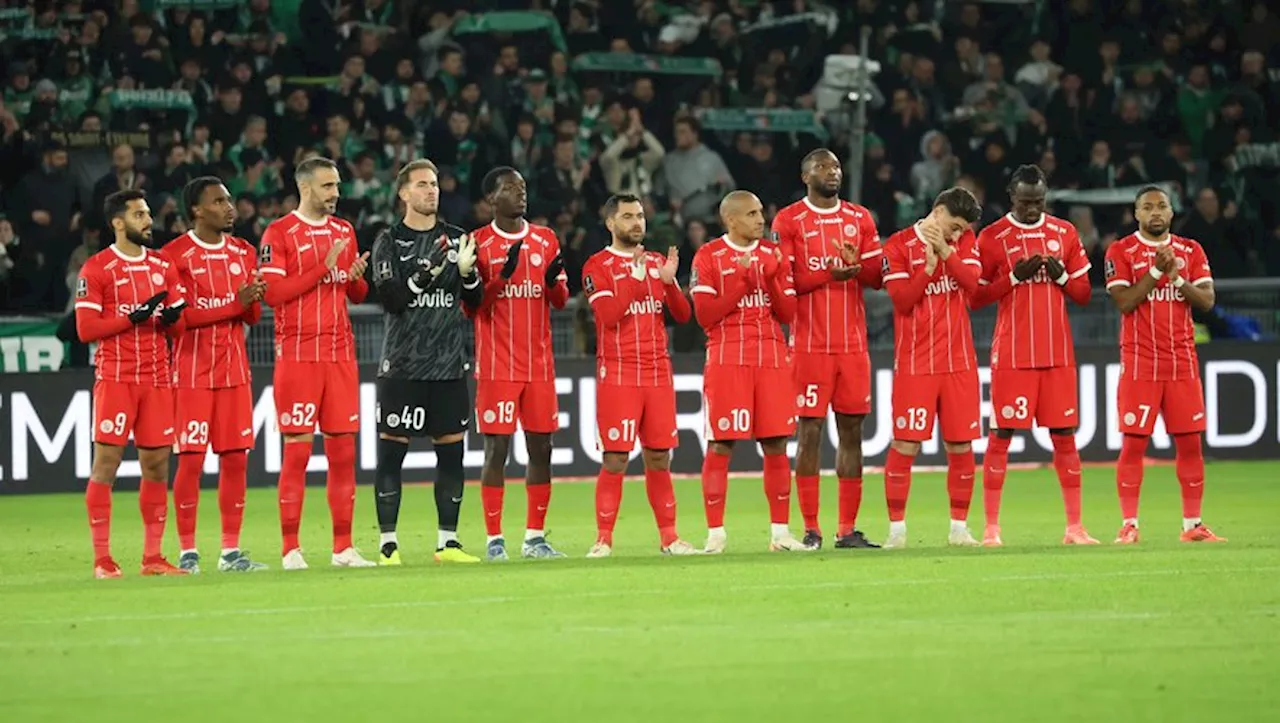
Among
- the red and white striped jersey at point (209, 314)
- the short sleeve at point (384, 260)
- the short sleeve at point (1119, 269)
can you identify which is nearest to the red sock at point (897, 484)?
the short sleeve at point (1119, 269)

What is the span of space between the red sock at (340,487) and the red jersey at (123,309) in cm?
104

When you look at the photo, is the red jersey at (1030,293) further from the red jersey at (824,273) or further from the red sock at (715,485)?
the red sock at (715,485)

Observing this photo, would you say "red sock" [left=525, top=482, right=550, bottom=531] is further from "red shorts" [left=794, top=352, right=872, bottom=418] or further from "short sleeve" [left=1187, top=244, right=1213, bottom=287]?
"short sleeve" [left=1187, top=244, right=1213, bottom=287]

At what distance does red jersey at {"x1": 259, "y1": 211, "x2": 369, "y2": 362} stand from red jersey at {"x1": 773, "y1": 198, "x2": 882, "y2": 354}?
2712 mm

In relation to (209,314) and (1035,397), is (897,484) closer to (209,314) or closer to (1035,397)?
(1035,397)

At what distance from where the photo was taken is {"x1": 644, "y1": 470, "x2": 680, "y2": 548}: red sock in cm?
1331

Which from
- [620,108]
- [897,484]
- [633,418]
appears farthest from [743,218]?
[620,108]

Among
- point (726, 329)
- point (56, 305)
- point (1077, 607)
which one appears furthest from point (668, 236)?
point (1077, 607)

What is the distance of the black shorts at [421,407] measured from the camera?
42.2 ft

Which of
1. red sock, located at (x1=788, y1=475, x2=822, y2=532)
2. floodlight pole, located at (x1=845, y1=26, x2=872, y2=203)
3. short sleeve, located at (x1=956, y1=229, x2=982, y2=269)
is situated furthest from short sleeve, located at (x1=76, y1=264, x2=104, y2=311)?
floodlight pole, located at (x1=845, y1=26, x2=872, y2=203)

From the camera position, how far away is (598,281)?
13266 millimetres

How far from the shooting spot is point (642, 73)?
2456cm

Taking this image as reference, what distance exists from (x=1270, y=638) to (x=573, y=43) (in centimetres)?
1645

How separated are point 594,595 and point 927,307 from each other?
365 cm
